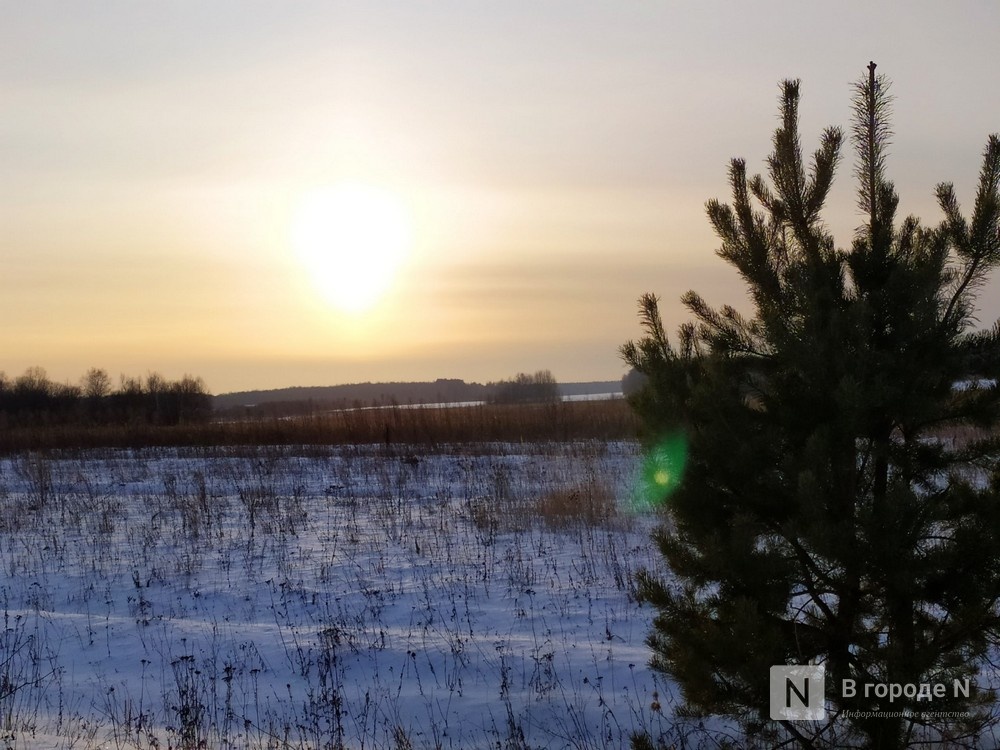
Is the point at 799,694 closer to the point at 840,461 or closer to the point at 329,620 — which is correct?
the point at 840,461

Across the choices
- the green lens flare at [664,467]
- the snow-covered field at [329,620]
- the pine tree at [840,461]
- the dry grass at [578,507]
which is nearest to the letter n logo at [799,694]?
the pine tree at [840,461]

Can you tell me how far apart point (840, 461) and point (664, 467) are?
75cm

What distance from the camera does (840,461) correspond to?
11.3ft

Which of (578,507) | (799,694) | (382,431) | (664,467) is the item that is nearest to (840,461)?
(664,467)

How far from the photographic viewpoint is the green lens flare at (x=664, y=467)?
3.64m

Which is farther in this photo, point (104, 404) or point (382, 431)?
point (104, 404)

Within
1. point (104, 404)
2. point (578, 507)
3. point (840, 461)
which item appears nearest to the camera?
point (840, 461)

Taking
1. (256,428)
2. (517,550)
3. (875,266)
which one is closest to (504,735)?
(875,266)

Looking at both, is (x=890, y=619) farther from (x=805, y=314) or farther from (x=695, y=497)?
(x=805, y=314)

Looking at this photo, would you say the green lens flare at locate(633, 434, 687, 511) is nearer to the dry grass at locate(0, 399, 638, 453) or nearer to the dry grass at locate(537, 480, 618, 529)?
the dry grass at locate(537, 480, 618, 529)

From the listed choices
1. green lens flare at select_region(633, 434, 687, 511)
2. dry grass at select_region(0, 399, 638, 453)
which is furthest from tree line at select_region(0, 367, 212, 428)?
green lens flare at select_region(633, 434, 687, 511)

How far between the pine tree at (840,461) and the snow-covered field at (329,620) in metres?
1.53

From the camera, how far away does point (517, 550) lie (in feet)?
31.0

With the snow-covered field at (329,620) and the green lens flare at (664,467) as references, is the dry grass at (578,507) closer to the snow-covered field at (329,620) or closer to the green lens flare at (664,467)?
the snow-covered field at (329,620)
